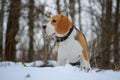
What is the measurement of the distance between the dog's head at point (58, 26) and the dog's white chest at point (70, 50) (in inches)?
7.9

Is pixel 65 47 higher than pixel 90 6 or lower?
lower

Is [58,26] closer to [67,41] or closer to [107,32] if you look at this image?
[67,41]

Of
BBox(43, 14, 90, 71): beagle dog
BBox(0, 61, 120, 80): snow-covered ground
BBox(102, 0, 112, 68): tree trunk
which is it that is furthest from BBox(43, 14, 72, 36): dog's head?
BBox(102, 0, 112, 68): tree trunk

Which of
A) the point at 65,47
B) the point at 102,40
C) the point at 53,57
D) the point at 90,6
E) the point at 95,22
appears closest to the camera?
the point at 65,47

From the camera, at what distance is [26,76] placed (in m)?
3.56

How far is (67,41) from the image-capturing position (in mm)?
4984

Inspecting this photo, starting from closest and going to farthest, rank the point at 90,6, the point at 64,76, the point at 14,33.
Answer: the point at 64,76 → the point at 14,33 → the point at 90,6

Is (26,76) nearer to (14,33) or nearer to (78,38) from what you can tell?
(78,38)

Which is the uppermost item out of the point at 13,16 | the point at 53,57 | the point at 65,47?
the point at 13,16

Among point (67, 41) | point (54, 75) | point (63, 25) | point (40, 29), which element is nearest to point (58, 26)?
point (63, 25)

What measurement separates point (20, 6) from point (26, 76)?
28.7ft

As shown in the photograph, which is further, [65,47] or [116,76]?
[65,47]

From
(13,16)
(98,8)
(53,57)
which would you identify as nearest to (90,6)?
(98,8)

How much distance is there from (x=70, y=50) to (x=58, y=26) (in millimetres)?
503
